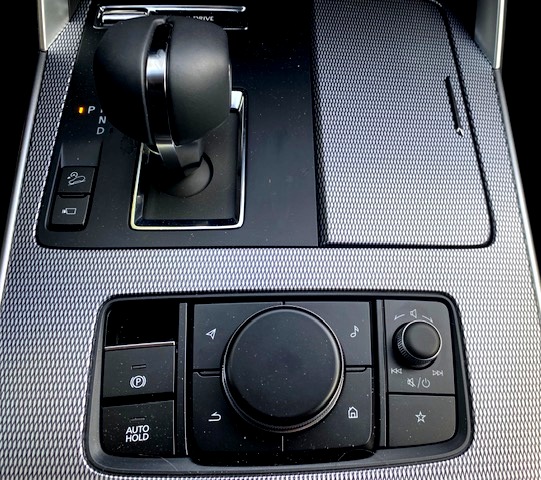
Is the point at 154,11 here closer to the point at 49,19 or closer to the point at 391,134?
the point at 49,19

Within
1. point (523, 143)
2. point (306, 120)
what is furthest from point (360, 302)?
point (523, 143)

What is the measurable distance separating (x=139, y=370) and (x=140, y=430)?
0.05m

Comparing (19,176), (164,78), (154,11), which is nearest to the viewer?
(164,78)

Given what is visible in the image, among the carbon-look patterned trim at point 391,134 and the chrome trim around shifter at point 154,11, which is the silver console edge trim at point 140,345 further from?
the chrome trim around shifter at point 154,11

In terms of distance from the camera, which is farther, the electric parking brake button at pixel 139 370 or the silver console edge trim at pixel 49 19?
the silver console edge trim at pixel 49 19

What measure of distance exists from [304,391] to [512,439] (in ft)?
0.61

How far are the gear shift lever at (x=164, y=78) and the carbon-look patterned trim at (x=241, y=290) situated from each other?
0.40 feet

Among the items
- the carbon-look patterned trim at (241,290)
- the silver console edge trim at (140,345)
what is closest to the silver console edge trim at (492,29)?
the carbon-look patterned trim at (241,290)

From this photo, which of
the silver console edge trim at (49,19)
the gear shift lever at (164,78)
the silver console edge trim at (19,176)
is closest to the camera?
the gear shift lever at (164,78)

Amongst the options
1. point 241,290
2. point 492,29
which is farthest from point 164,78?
point 492,29

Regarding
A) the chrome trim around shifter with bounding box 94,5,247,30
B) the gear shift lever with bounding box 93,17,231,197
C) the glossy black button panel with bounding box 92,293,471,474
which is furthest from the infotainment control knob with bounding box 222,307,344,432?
the chrome trim around shifter with bounding box 94,5,247,30

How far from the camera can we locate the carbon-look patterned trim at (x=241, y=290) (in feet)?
1.69

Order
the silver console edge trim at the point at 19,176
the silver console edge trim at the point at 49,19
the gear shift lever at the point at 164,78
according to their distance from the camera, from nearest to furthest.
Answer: the gear shift lever at the point at 164,78, the silver console edge trim at the point at 19,176, the silver console edge trim at the point at 49,19

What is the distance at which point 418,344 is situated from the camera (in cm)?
52
